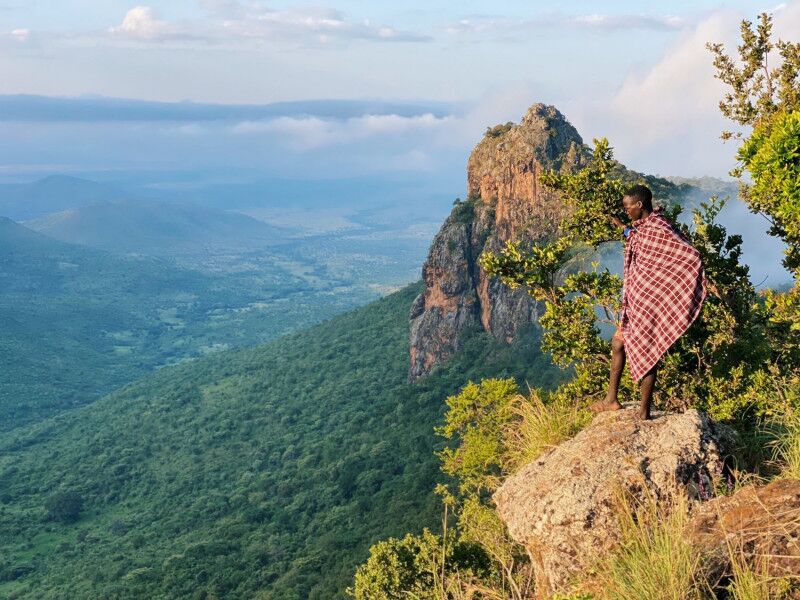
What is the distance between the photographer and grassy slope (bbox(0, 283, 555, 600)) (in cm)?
4491

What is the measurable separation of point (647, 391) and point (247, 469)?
68.8m

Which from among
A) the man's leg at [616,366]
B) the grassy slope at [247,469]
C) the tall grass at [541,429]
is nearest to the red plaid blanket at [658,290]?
the man's leg at [616,366]

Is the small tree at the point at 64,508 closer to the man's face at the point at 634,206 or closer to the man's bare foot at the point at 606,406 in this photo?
the man's bare foot at the point at 606,406

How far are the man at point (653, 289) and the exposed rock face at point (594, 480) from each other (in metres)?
0.68

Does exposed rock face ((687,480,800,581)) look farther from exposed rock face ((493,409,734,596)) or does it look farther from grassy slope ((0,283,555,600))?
grassy slope ((0,283,555,600))

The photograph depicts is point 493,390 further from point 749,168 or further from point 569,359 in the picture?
point 749,168

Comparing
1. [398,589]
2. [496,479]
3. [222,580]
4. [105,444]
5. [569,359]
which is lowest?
[105,444]

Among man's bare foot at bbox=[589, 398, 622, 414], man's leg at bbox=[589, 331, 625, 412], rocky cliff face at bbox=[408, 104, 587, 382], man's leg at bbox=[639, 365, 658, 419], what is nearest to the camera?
man's leg at bbox=[639, 365, 658, 419]

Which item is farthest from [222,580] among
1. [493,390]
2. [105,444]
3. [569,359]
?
[105,444]

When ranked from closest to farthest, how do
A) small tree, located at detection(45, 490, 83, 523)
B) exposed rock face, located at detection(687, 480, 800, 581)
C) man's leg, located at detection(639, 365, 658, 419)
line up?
exposed rock face, located at detection(687, 480, 800, 581) < man's leg, located at detection(639, 365, 658, 419) < small tree, located at detection(45, 490, 83, 523)

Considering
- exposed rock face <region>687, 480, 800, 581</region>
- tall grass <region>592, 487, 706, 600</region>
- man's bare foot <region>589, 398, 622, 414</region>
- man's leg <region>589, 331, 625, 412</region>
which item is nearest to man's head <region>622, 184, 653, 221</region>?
man's leg <region>589, 331, 625, 412</region>

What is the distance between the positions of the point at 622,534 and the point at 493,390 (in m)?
12.5

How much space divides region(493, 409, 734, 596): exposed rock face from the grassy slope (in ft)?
87.5

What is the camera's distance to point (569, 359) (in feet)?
37.4
